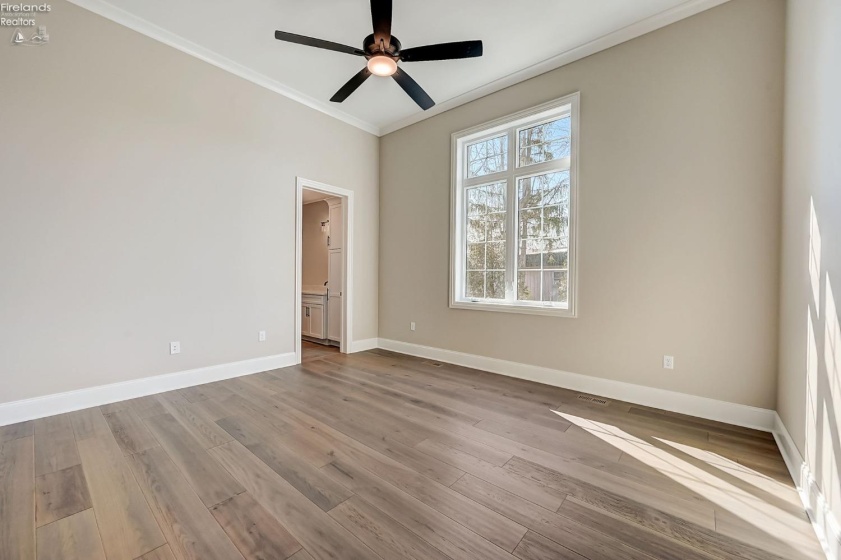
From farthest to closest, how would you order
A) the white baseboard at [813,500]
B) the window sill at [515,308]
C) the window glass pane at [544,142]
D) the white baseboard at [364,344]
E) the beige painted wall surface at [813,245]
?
the white baseboard at [364,344], the window glass pane at [544,142], the window sill at [515,308], the beige painted wall surface at [813,245], the white baseboard at [813,500]

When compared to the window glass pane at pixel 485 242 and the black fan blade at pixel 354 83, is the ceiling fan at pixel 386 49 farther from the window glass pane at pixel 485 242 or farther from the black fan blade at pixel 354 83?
Answer: the window glass pane at pixel 485 242

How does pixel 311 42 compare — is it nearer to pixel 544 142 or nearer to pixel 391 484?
pixel 544 142

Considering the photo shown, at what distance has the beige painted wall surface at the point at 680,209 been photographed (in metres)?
2.54

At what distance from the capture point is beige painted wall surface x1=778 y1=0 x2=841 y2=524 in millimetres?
1497

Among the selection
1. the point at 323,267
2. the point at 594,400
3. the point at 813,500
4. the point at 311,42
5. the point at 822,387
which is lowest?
the point at 594,400

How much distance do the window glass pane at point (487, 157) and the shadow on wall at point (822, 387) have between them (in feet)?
9.16

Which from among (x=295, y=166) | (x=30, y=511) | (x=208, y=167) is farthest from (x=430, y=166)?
(x=30, y=511)

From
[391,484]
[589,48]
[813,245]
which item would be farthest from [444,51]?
[391,484]

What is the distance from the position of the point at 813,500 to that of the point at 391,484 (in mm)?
2055

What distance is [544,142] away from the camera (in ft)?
12.3

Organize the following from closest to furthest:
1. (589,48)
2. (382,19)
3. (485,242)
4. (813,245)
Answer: (813,245) → (382,19) → (589,48) → (485,242)

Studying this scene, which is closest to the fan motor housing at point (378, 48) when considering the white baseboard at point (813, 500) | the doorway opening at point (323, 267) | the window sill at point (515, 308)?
the doorway opening at point (323, 267)

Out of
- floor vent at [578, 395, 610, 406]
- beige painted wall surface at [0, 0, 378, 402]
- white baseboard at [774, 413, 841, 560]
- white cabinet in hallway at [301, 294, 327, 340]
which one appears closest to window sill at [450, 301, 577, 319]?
floor vent at [578, 395, 610, 406]

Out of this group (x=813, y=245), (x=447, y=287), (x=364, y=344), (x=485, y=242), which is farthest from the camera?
(x=364, y=344)
